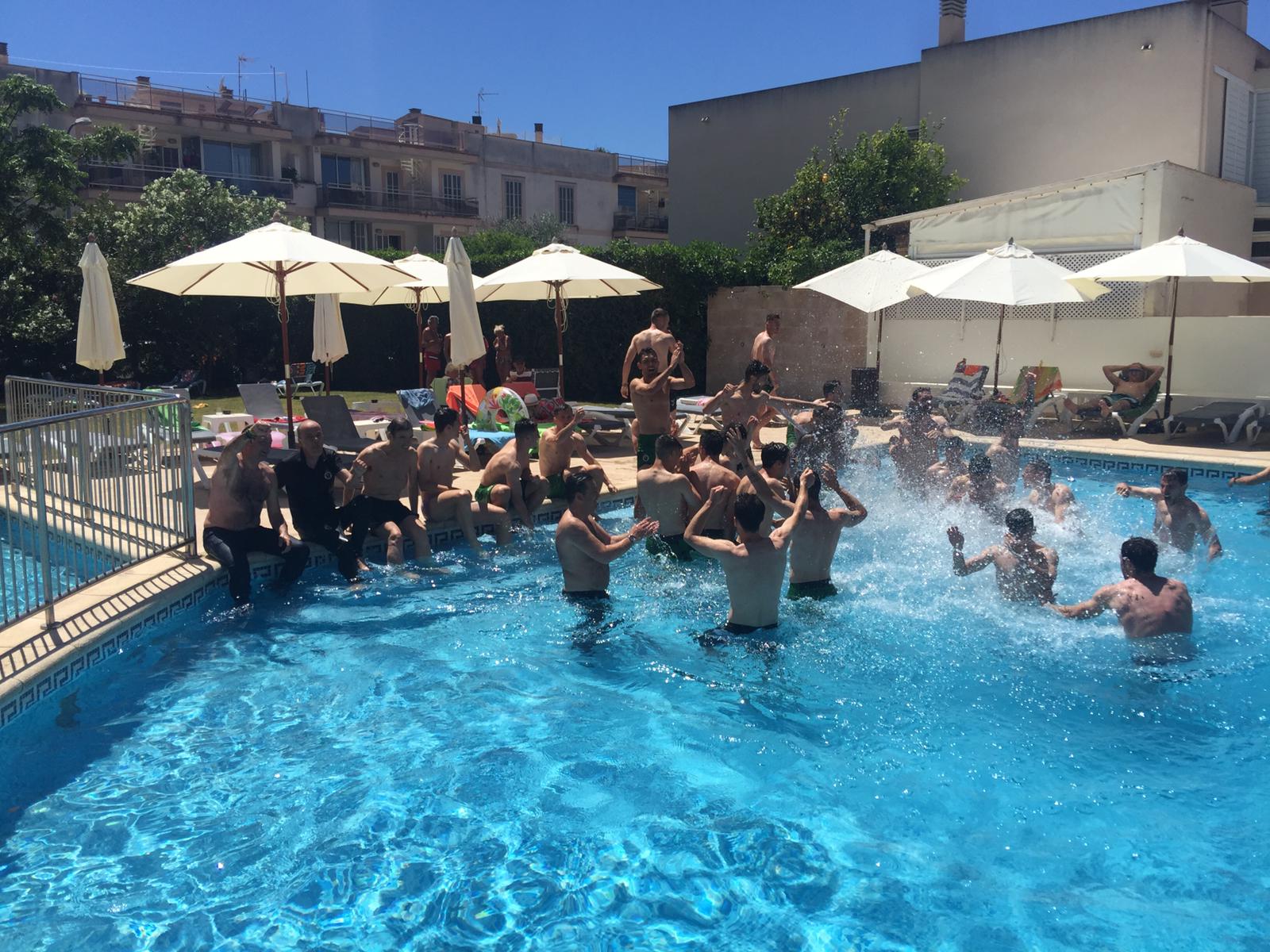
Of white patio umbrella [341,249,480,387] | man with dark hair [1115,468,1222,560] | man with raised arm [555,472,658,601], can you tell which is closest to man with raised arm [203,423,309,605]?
man with raised arm [555,472,658,601]

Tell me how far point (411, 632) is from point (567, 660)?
1213mm

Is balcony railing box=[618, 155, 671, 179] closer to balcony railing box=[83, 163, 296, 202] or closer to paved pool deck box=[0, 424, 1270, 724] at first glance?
balcony railing box=[83, 163, 296, 202]

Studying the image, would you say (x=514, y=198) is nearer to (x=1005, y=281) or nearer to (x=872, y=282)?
(x=872, y=282)

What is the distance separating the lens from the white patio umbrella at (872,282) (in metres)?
13.5

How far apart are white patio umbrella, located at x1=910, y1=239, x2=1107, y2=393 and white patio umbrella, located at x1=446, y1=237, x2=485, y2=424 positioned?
597cm

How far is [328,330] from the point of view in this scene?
1318 centimetres

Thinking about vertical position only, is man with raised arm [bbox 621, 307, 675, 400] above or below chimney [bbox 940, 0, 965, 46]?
below

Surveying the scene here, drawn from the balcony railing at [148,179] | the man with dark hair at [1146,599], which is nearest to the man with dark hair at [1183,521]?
the man with dark hair at [1146,599]

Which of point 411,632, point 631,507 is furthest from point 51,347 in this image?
point 411,632

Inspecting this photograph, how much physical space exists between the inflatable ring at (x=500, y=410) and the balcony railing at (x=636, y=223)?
34.9m

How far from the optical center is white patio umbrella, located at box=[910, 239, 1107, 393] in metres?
12.4

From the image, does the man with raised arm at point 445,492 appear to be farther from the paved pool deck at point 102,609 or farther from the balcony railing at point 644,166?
the balcony railing at point 644,166

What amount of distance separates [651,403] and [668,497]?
6.72 feet

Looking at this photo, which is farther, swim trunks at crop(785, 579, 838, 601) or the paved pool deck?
swim trunks at crop(785, 579, 838, 601)
